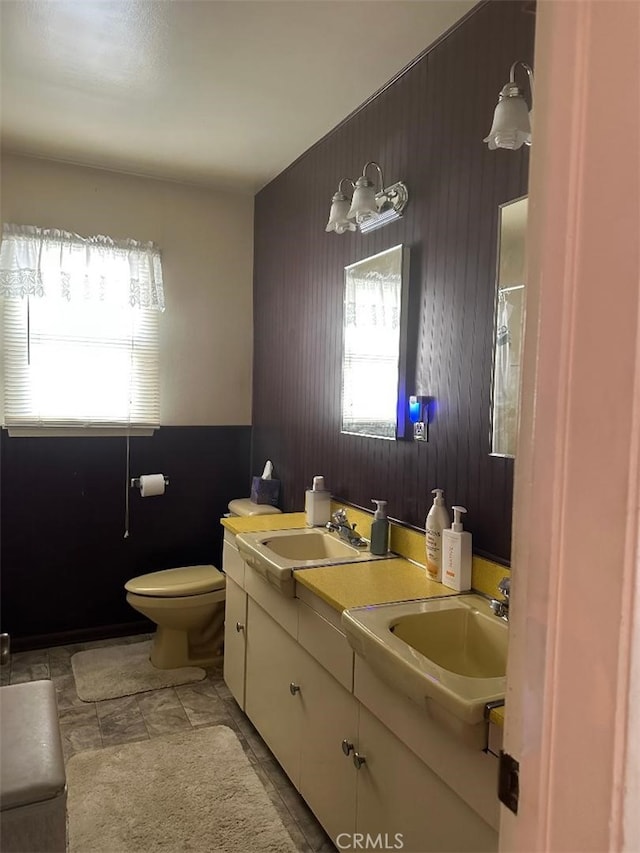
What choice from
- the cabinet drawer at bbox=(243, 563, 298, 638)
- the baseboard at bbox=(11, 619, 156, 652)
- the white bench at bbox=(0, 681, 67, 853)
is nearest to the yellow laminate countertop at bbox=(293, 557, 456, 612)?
the cabinet drawer at bbox=(243, 563, 298, 638)

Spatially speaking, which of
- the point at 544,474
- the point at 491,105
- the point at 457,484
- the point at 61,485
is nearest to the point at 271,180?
the point at 491,105

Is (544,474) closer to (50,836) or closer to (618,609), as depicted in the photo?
(618,609)

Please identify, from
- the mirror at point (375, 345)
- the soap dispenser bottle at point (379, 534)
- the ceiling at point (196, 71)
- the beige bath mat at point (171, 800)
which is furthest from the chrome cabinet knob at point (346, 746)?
the ceiling at point (196, 71)

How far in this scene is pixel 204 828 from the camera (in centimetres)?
193

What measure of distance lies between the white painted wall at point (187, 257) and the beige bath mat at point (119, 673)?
125 cm

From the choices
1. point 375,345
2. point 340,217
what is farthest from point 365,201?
point 375,345

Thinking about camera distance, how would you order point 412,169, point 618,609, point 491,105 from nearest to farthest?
Result: point 618,609
point 491,105
point 412,169

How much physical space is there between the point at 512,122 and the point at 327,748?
1.81 metres

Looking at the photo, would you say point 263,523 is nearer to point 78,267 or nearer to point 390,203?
point 390,203

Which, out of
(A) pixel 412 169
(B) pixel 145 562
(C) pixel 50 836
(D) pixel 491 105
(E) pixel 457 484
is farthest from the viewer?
(B) pixel 145 562

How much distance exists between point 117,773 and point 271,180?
2.90 m

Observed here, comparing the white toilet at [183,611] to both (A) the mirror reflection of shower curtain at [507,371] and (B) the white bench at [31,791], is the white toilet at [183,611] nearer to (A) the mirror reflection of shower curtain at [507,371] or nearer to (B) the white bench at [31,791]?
(B) the white bench at [31,791]

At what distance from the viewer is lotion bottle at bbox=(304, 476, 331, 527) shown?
2.60m

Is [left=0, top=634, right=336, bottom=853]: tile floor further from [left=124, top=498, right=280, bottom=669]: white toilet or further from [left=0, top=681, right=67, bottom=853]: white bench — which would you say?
[left=0, top=681, right=67, bottom=853]: white bench
